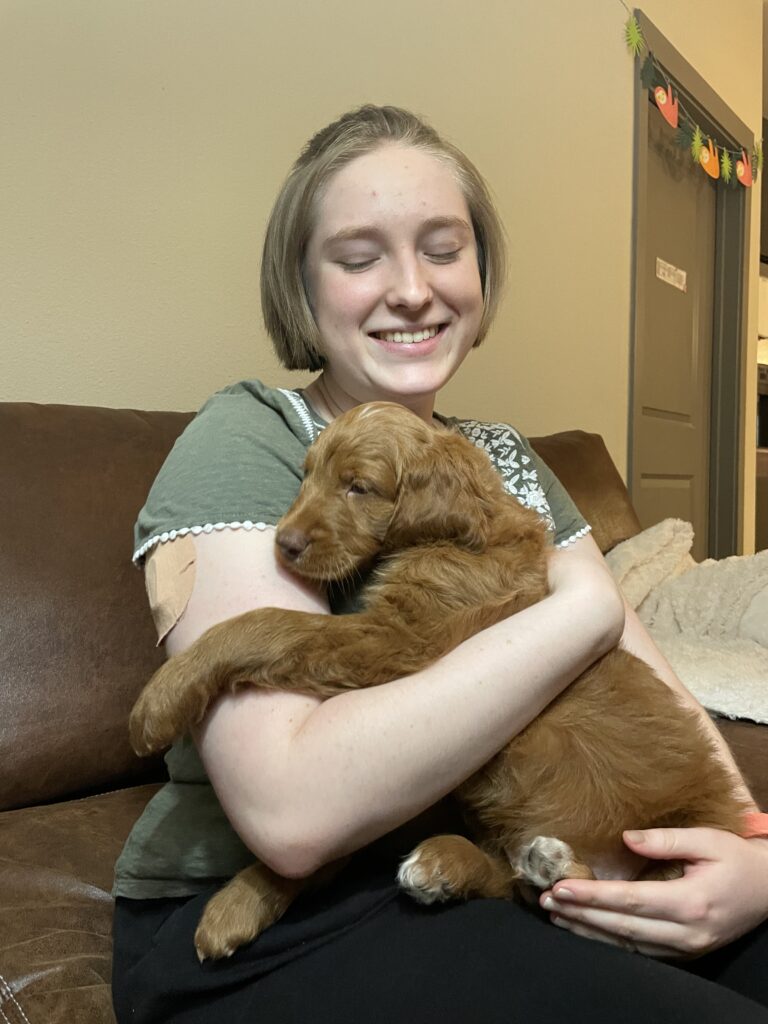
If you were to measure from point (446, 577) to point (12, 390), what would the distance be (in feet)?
4.52

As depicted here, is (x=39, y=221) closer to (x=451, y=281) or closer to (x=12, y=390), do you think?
(x=12, y=390)

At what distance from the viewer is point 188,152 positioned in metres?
2.37

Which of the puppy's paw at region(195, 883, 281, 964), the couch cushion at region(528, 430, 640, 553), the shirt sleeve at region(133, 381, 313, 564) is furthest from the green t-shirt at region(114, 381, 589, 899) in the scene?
the couch cushion at region(528, 430, 640, 553)

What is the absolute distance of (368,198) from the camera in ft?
4.55

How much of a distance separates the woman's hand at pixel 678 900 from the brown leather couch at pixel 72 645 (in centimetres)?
74

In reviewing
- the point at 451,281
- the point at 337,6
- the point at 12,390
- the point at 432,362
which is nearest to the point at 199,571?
the point at 432,362

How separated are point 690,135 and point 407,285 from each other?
4.24m

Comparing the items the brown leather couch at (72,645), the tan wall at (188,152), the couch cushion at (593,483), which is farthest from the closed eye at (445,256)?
the couch cushion at (593,483)

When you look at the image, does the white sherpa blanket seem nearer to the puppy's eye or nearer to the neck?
the neck

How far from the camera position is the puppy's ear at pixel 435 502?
124cm

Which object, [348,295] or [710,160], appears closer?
[348,295]

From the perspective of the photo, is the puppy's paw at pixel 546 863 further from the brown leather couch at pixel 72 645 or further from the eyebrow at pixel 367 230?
the eyebrow at pixel 367 230

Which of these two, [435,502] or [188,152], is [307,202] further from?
[188,152]

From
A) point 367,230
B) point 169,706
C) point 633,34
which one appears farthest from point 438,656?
point 633,34
